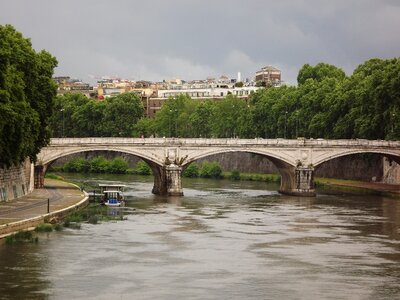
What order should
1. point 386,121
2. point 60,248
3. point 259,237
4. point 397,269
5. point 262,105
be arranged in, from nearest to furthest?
point 397,269, point 60,248, point 259,237, point 386,121, point 262,105

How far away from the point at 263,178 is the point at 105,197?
4120 centimetres

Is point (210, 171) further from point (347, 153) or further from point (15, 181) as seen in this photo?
point (15, 181)

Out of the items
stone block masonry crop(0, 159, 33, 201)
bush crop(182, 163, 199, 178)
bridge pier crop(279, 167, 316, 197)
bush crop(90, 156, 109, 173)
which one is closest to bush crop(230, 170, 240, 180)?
bush crop(182, 163, 199, 178)

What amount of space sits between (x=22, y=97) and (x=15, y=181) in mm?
9089

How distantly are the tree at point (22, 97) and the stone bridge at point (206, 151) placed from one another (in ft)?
36.6

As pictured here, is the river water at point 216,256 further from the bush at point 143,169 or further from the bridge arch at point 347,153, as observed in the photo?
the bush at point 143,169

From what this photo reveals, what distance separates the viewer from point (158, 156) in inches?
3617

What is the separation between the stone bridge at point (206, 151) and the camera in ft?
294

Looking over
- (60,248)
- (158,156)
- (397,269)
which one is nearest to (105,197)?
(158,156)

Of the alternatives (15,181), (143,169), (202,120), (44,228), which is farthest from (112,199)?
(202,120)

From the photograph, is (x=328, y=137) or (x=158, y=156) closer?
(x=158, y=156)

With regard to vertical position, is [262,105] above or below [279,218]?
above

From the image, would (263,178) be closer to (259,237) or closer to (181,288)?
(259,237)

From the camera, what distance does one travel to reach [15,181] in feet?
241
